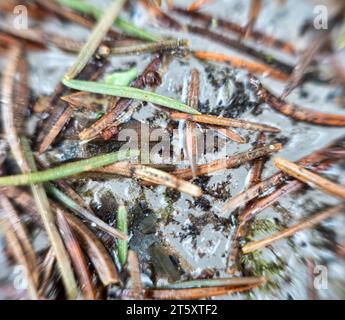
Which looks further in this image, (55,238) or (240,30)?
(240,30)

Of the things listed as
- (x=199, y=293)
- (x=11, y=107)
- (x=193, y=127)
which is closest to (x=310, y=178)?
(x=193, y=127)

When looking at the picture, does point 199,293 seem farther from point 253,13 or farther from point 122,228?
point 253,13

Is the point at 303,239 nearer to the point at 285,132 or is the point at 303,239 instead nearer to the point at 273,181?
the point at 273,181

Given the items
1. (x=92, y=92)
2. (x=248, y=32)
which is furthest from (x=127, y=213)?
(x=248, y=32)

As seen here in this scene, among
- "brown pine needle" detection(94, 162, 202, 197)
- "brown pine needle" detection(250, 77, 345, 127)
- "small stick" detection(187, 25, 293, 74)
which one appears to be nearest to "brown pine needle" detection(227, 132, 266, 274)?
"brown pine needle" detection(250, 77, 345, 127)

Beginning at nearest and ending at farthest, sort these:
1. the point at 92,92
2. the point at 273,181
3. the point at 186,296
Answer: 1. the point at 186,296
2. the point at 273,181
3. the point at 92,92

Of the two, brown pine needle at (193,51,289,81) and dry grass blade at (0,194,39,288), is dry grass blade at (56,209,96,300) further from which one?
brown pine needle at (193,51,289,81)

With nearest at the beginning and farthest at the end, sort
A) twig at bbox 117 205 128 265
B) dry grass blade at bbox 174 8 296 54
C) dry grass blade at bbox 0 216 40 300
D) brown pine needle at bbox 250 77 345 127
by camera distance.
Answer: dry grass blade at bbox 0 216 40 300 → twig at bbox 117 205 128 265 → brown pine needle at bbox 250 77 345 127 → dry grass blade at bbox 174 8 296 54
